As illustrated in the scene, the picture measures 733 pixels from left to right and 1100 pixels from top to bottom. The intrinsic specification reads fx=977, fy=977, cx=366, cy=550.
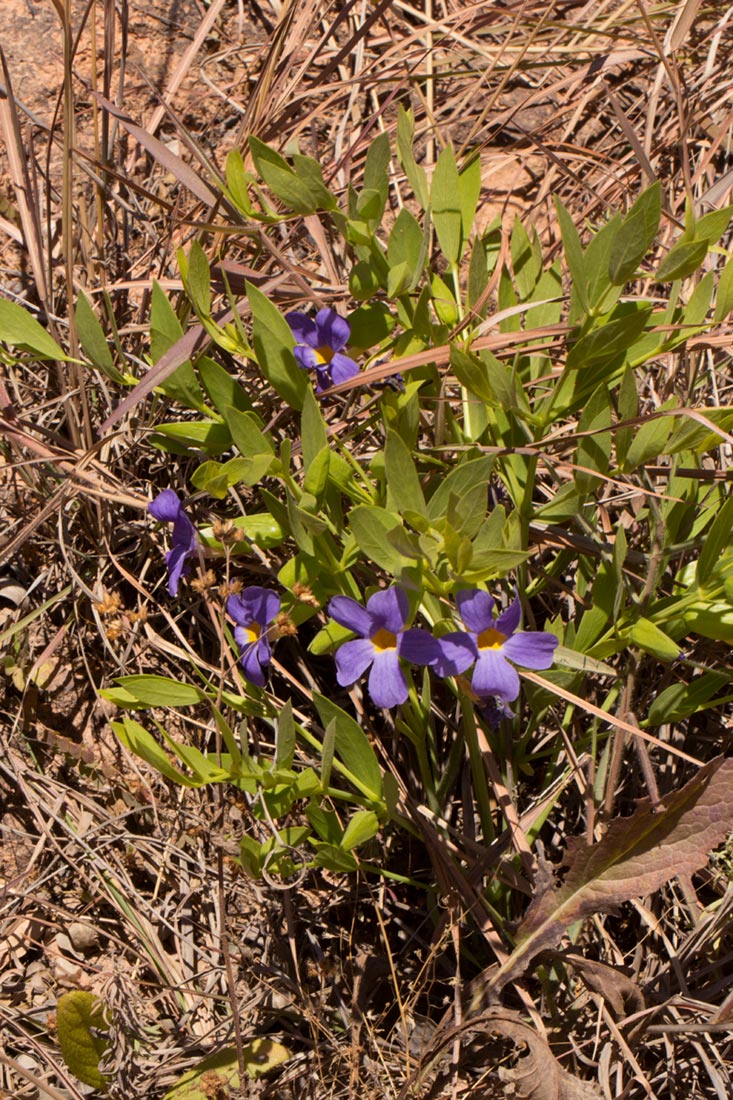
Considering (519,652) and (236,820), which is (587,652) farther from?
(236,820)

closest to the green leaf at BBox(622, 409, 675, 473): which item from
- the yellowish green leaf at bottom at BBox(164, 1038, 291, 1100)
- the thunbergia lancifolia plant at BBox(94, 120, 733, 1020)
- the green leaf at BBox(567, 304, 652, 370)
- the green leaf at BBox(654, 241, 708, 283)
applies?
the thunbergia lancifolia plant at BBox(94, 120, 733, 1020)

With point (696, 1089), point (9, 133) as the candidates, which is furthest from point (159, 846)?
Result: point (9, 133)

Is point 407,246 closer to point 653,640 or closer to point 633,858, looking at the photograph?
point 653,640

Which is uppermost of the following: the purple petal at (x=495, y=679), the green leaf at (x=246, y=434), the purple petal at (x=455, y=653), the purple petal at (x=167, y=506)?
the green leaf at (x=246, y=434)

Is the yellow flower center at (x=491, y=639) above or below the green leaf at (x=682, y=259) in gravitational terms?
below

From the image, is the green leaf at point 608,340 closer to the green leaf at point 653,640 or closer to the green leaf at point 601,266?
the green leaf at point 601,266

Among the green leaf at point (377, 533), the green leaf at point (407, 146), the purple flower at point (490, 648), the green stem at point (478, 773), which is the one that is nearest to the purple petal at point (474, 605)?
the purple flower at point (490, 648)

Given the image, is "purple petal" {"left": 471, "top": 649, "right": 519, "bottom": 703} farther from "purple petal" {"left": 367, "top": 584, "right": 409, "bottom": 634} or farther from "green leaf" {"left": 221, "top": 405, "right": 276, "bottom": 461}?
"green leaf" {"left": 221, "top": 405, "right": 276, "bottom": 461}
